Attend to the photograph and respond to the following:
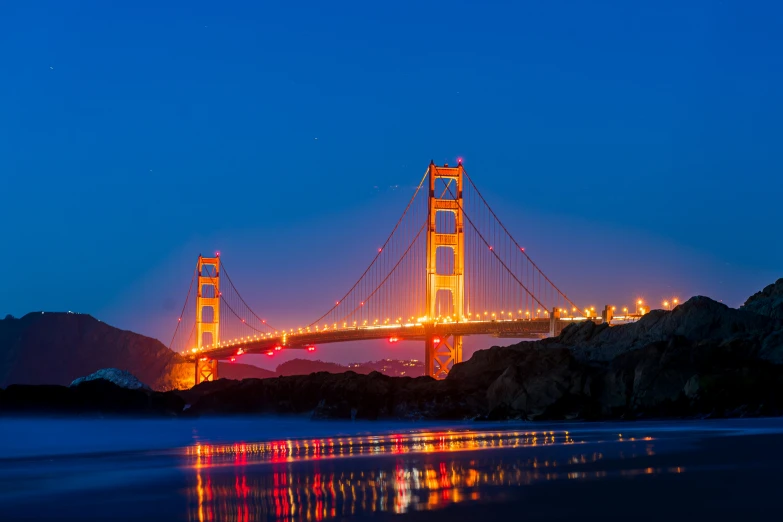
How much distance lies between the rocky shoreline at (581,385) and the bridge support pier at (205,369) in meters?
45.9

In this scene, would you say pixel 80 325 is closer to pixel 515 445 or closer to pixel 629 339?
pixel 629 339

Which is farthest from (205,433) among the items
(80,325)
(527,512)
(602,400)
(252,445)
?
(80,325)

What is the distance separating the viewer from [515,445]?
15484 millimetres

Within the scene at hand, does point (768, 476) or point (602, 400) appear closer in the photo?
point (768, 476)

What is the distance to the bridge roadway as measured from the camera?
54.8 metres

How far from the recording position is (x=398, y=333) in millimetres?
61312

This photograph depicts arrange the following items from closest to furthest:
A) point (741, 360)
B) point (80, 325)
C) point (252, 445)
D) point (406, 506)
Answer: point (406, 506)
point (252, 445)
point (741, 360)
point (80, 325)

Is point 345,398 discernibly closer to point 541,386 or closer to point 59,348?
point 541,386

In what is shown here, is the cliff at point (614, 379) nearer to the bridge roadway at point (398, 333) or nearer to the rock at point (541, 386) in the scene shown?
the rock at point (541, 386)

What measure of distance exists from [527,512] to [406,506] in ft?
3.56

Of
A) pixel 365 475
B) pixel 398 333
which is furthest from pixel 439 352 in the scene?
pixel 365 475

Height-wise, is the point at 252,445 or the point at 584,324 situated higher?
the point at 584,324

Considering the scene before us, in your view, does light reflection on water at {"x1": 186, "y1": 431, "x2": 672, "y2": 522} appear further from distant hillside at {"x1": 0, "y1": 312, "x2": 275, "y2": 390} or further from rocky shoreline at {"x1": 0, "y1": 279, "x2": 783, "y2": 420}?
distant hillside at {"x1": 0, "y1": 312, "x2": 275, "y2": 390}

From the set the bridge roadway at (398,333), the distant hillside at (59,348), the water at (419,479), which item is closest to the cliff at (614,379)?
the water at (419,479)
